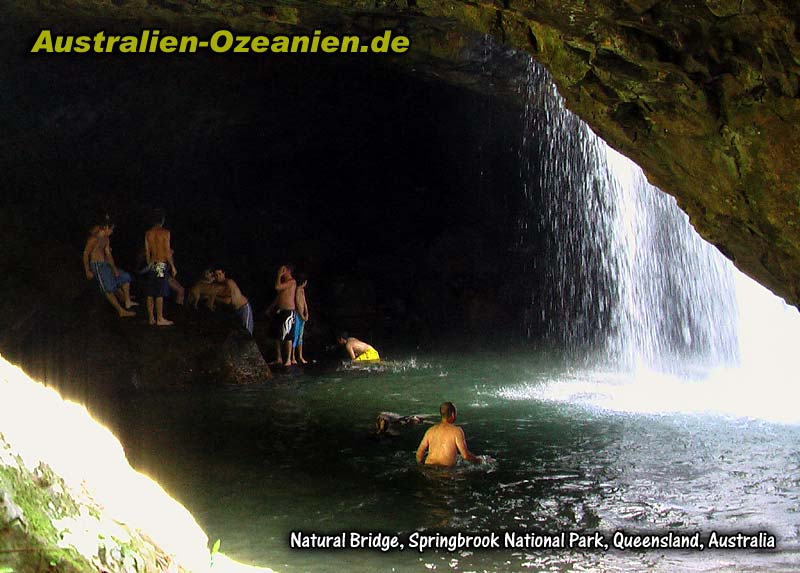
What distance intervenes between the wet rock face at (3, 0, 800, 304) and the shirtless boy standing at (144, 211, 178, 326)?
25.3ft

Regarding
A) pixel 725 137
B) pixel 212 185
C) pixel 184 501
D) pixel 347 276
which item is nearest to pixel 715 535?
pixel 725 137

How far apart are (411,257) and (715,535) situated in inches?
610

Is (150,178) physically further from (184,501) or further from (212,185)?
(184,501)

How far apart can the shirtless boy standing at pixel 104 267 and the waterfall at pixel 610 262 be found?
8.30m

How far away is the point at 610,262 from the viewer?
71.2 feet

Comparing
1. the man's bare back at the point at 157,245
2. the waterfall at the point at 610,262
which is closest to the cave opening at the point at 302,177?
the waterfall at the point at 610,262

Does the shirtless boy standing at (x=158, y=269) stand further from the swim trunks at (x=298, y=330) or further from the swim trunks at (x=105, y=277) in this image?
the swim trunks at (x=298, y=330)

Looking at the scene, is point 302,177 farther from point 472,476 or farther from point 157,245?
point 472,476

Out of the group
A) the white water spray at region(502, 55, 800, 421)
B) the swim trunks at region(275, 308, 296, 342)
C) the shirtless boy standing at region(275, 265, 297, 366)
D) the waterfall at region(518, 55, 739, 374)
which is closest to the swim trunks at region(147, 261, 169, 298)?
the shirtless boy standing at region(275, 265, 297, 366)

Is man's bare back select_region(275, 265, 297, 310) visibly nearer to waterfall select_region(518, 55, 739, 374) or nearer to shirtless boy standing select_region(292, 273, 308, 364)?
shirtless boy standing select_region(292, 273, 308, 364)

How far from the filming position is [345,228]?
68.6 ft

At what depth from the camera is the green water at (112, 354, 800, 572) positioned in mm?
5484

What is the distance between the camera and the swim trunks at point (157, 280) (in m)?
13.2

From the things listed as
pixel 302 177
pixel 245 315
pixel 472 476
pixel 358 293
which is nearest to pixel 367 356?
pixel 245 315
